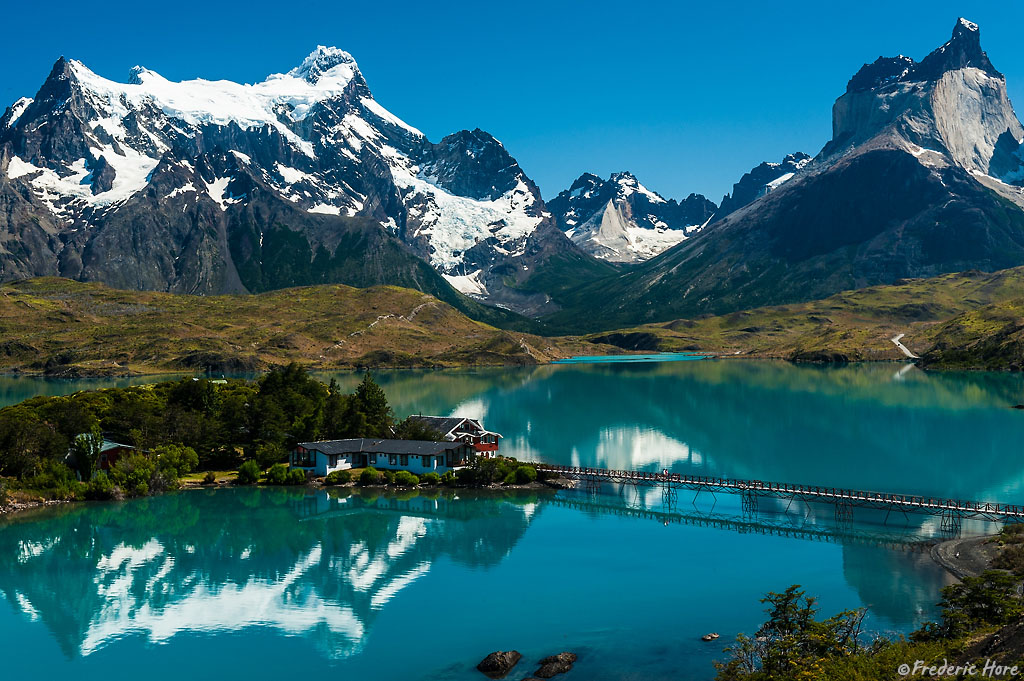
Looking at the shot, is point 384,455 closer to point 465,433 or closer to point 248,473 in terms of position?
point 465,433

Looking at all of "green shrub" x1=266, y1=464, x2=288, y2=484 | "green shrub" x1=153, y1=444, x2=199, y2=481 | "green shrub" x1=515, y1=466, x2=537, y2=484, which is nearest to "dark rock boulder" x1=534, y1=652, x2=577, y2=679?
"green shrub" x1=515, y1=466, x2=537, y2=484

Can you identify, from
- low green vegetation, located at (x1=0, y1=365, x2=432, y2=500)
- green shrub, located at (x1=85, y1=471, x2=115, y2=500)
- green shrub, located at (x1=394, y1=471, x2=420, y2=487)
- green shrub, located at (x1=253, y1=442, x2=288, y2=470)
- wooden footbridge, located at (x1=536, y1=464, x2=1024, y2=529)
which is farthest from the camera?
green shrub, located at (x1=253, y1=442, x2=288, y2=470)

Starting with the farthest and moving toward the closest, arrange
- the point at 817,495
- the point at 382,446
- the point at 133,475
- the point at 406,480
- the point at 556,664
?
1. the point at 382,446
2. the point at 406,480
3. the point at 133,475
4. the point at 817,495
5. the point at 556,664

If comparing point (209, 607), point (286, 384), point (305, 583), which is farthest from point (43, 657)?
point (286, 384)

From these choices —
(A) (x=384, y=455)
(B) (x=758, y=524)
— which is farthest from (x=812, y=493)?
(A) (x=384, y=455)

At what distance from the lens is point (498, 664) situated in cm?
5156

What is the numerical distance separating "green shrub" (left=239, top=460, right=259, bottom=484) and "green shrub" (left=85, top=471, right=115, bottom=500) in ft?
49.5

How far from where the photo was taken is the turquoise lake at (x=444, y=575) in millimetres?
55625

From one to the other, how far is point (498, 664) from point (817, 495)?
53.8 m

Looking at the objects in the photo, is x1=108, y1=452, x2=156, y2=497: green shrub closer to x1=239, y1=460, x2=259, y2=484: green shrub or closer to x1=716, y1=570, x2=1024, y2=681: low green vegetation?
x1=239, y1=460, x2=259, y2=484: green shrub

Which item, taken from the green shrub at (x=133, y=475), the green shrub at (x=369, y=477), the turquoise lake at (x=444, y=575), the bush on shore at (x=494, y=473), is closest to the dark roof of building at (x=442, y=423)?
the bush on shore at (x=494, y=473)

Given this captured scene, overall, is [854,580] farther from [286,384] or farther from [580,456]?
[286,384]

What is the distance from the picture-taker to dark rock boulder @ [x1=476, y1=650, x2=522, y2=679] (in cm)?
5103

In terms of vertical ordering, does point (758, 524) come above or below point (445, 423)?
below
